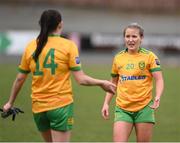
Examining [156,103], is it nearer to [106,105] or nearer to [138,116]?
[138,116]

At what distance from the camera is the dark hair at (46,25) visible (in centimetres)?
691

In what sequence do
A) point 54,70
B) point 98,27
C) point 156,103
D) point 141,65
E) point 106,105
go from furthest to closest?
point 98,27, point 106,105, point 141,65, point 156,103, point 54,70

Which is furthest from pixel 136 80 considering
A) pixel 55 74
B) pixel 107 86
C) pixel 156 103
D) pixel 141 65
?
pixel 55 74

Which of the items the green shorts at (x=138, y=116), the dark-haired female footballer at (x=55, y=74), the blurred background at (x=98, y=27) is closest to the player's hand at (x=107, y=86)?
the dark-haired female footballer at (x=55, y=74)

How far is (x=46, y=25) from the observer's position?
22.8ft

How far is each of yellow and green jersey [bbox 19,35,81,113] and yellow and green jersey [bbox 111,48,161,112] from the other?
1.01m

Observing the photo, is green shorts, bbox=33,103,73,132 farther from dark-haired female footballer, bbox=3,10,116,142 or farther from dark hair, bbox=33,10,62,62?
dark hair, bbox=33,10,62,62

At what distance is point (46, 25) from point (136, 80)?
1.40m

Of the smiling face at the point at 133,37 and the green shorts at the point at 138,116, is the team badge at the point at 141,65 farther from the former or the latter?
the green shorts at the point at 138,116

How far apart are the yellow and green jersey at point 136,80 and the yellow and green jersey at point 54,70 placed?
1.01 metres

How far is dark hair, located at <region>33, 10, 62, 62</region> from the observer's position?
272 inches

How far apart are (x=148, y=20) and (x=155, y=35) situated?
3.25 metres

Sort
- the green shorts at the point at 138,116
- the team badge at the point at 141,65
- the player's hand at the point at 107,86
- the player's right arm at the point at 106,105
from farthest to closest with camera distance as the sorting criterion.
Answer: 1. the player's right arm at the point at 106,105
2. the team badge at the point at 141,65
3. the green shorts at the point at 138,116
4. the player's hand at the point at 107,86

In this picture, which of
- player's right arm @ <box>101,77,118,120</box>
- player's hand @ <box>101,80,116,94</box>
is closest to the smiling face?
player's right arm @ <box>101,77,118,120</box>
